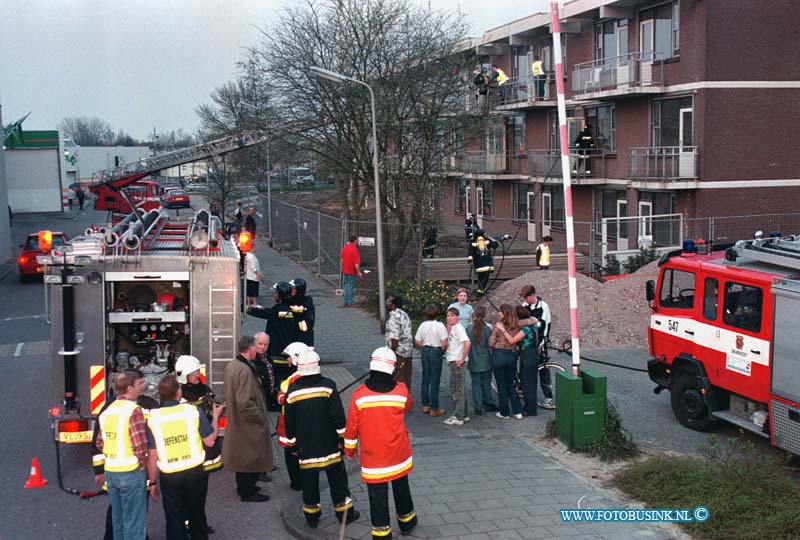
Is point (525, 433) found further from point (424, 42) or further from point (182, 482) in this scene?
point (424, 42)

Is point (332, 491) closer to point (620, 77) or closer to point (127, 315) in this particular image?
point (127, 315)

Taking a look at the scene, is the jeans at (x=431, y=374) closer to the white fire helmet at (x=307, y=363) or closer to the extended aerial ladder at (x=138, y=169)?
the white fire helmet at (x=307, y=363)

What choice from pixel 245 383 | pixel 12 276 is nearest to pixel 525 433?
pixel 245 383

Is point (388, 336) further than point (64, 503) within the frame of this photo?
Yes

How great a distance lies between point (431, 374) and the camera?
12.2m

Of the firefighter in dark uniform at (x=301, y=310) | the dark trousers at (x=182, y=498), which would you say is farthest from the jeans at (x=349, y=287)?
the dark trousers at (x=182, y=498)

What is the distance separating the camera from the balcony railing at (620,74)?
95.0 feet

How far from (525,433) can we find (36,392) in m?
8.07

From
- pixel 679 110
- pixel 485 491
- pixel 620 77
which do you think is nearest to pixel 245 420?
pixel 485 491

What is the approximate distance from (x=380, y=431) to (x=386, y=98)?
17281mm

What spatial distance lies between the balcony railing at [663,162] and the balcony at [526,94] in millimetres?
6858

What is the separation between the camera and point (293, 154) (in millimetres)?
25672

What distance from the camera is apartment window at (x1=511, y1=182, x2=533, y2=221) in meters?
40.6

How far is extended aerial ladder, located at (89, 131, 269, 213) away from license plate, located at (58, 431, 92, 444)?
74.3 ft
